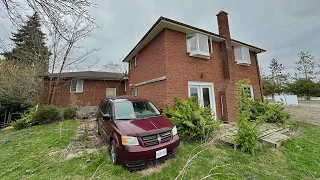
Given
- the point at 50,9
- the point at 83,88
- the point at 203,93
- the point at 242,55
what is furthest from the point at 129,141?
the point at 83,88

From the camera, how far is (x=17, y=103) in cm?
1201

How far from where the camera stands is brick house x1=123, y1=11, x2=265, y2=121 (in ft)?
22.6

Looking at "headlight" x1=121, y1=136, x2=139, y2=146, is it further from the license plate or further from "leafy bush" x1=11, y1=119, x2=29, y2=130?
"leafy bush" x1=11, y1=119, x2=29, y2=130

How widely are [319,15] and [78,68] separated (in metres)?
23.1

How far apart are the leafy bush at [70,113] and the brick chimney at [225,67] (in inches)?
459

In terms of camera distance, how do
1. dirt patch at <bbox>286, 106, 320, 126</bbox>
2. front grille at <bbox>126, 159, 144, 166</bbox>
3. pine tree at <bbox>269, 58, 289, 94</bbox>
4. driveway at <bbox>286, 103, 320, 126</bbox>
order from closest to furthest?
front grille at <bbox>126, 159, 144, 166</bbox> < dirt patch at <bbox>286, 106, 320, 126</bbox> < driveway at <bbox>286, 103, 320, 126</bbox> < pine tree at <bbox>269, 58, 289, 94</bbox>

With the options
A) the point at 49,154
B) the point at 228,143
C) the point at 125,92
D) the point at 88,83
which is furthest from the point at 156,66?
the point at 88,83

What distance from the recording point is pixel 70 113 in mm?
10609

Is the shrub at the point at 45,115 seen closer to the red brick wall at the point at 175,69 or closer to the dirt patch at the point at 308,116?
the red brick wall at the point at 175,69

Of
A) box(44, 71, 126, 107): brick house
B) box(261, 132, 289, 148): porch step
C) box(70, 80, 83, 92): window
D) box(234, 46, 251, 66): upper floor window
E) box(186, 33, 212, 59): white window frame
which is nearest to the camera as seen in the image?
box(261, 132, 289, 148): porch step

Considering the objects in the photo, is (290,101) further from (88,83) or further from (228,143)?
(88,83)

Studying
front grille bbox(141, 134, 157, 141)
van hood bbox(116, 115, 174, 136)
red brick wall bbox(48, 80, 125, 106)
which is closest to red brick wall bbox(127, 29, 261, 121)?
van hood bbox(116, 115, 174, 136)

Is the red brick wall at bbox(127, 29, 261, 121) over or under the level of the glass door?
over

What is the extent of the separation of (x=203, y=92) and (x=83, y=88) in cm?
1320
